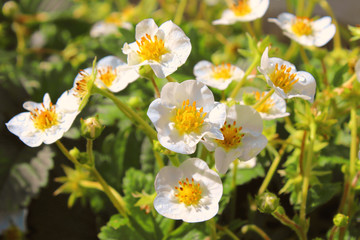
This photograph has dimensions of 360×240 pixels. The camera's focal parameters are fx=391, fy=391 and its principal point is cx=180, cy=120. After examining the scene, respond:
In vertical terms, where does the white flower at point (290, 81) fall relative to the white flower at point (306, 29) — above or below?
above

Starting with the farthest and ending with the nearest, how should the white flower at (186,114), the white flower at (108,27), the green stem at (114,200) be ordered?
the white flower at (108,27) < the green stem at (114,200) < the white flower at (186,114)

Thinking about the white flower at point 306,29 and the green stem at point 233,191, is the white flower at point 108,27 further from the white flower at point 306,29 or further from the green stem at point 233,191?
the green stem at point 233,191

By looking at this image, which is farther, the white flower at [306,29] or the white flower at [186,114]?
the white flower at [306,29]

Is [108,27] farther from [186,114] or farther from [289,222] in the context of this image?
[289,222]

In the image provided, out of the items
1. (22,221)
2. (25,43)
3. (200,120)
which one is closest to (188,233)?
(200,120)

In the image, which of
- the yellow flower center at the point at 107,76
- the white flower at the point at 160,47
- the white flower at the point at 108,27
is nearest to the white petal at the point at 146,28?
the white flower at the point at 160,47

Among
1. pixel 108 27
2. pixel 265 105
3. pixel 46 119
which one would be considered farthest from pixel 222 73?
pixel 108 27

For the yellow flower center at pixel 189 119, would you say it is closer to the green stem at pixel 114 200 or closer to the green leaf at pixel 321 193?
the green stem at pixel 114 200

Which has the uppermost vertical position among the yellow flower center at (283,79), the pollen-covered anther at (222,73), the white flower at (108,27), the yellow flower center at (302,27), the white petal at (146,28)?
the white petal at (146,28)

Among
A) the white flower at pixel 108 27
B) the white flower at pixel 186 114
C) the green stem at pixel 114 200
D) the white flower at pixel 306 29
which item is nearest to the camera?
the white flower at pixel 186 114
